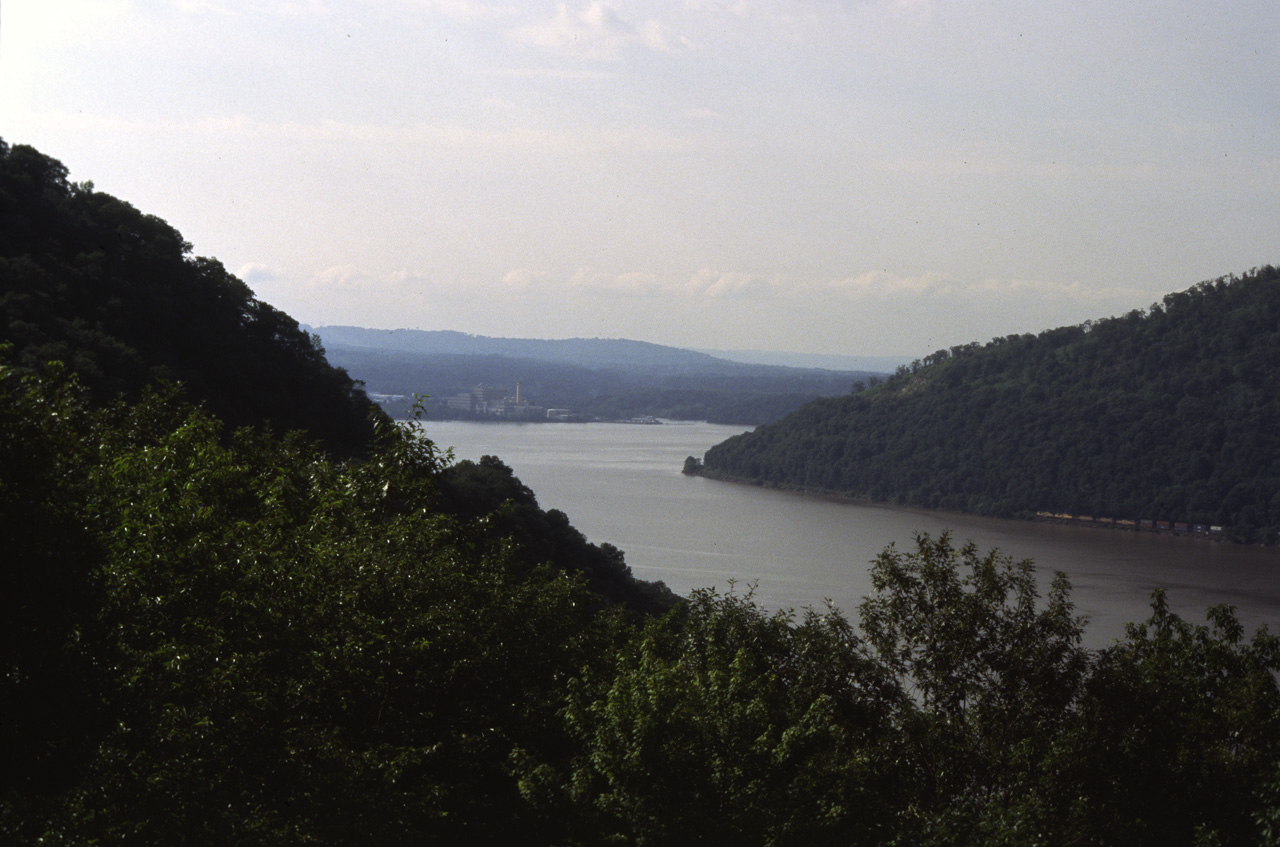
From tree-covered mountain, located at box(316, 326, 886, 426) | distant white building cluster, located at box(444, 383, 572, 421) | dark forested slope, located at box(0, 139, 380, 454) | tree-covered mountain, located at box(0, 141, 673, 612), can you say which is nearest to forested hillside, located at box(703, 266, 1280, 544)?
tree-covered mountain, located at box(316, 326, 886, 426)

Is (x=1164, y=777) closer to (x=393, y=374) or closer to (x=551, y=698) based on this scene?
(x=551, y=698)

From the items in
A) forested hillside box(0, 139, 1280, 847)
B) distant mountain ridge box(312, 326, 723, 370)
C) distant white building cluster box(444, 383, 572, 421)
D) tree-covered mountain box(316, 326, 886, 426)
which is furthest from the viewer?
distant mountain ridge box(312, 326, 723, 370)

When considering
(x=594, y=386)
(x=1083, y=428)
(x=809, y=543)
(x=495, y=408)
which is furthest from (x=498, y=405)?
(x=809, y=543)

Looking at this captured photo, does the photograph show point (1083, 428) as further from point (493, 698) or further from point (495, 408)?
point (493, 698)

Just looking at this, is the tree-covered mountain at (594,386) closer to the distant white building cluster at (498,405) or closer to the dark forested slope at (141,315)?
the distant white building cluster at (498,405)

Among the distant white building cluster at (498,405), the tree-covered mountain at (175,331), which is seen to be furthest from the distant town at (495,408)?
the tree-covered mountain at (175,331)

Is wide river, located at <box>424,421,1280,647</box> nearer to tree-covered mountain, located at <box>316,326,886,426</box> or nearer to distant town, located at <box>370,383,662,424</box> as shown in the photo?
distant town, located at <box>370,383,662,424</box>
